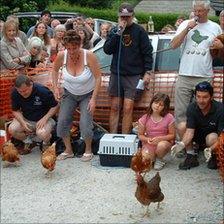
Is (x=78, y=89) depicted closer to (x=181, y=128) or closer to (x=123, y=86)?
(x=123, y=86)

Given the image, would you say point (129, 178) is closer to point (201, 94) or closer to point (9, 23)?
point (201, 94)

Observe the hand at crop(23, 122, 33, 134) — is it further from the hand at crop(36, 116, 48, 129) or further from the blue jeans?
the blue jeans

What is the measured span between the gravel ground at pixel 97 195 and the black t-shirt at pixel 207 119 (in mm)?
455

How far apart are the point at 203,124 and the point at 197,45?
3.14ft

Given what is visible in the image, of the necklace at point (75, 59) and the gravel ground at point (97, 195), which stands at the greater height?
the necklace at point (75, 59)

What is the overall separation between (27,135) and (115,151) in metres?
1.29

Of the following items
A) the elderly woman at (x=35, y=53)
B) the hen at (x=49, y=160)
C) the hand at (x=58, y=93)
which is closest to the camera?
the hen at (x=49, y=160)

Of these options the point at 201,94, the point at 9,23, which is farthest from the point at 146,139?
the point at 9,23

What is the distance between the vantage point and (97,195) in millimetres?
5676

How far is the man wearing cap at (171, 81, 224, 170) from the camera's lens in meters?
6.28

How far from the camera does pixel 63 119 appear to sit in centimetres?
669

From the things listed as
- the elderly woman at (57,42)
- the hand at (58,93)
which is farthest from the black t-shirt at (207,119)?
the elderly woman at (57,42)

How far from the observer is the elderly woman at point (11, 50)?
7.59 m

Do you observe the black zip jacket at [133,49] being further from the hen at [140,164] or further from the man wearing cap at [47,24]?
the man wearing cap at [47,24]
